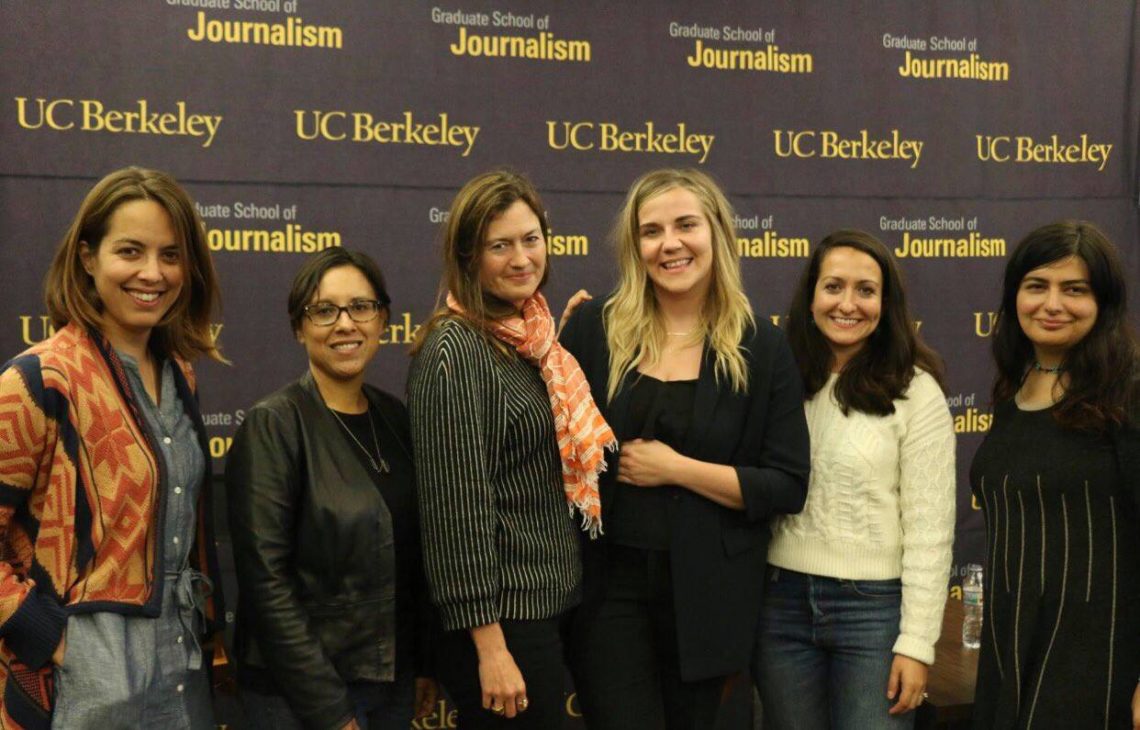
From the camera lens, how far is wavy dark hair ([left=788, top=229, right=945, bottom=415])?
2383 millimetres

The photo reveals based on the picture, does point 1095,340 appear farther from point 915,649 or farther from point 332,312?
point 332,312

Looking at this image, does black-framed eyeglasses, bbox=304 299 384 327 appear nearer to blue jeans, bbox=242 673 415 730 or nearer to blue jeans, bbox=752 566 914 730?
blue jeans, bbox=242 673 415 730

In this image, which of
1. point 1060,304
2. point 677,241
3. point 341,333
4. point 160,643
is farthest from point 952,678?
point 160,643

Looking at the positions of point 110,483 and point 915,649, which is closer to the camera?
point 110,483

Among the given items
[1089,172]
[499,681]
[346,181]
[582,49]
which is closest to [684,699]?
[499,681]

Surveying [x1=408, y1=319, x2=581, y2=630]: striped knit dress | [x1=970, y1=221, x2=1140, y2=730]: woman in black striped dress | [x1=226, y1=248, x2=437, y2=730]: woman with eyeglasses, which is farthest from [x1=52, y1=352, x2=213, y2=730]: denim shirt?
[x1=970, y1=221, x2=1140, y2=730]: woman in black striped dress

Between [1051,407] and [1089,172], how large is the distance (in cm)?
252

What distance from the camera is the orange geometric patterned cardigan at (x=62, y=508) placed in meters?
1.71

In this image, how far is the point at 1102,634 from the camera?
2074 mm

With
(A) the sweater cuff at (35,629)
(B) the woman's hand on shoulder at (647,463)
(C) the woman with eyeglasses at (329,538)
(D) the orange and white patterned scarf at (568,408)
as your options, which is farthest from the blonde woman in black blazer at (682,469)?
(A) the sweater cuff at (35,629)

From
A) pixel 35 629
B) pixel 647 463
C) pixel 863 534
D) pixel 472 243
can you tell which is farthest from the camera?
pixel 863 534

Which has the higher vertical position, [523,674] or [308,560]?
[308,560]

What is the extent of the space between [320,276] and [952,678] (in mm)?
1866

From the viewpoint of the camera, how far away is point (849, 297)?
2.40 metres
